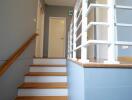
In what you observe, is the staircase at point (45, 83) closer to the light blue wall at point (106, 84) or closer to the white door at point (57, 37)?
the light blue wall at point (106, 84)

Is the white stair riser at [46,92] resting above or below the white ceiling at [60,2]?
below

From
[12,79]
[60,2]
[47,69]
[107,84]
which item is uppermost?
[60,2]

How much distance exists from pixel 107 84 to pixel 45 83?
6.84 ft

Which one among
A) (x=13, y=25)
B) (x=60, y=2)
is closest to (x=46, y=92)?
(x=13, y=25)

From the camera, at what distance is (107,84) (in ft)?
3.08

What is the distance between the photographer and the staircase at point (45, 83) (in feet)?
8.37

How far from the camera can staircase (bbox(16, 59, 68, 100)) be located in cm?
255

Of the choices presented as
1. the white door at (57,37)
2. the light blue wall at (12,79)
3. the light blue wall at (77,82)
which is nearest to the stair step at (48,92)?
the light blue wall at (12,79)

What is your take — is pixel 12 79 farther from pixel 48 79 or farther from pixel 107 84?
pixel 107 84

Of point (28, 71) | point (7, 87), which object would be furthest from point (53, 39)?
point (7, 87)

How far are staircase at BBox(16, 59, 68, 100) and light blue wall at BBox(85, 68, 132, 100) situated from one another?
1677 mm

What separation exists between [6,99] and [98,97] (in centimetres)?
187

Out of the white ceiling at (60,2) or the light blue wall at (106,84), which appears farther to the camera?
the white ceiling at (60,2)

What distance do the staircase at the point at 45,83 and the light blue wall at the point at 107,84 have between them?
168 centimetres
